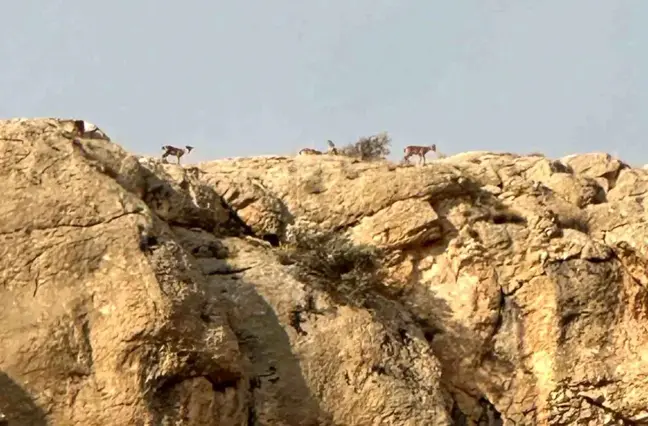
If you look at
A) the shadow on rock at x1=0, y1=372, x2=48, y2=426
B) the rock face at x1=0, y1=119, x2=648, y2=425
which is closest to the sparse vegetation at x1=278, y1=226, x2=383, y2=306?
the rock face at x1=0, y1=119, x2=648, y2=425

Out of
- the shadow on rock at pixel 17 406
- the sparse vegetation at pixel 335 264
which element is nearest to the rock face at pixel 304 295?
the shadow on rock at pixel 17 406

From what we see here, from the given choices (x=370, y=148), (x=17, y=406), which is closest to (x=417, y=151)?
(x=370, y=148)

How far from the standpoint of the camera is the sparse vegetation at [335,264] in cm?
1314

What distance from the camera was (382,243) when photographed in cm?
1497

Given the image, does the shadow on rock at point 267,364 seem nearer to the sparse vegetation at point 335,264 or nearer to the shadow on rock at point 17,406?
the sparse vegetation at point 335,264

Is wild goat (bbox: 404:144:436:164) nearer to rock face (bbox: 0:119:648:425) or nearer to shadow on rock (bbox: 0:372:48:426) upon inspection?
rock face (bbox: 0:119:648:425)

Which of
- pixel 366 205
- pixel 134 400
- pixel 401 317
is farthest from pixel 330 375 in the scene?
pixel 366 205

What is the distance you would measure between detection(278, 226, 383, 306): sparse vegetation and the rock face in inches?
7.2

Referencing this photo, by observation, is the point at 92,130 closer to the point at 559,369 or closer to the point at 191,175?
the point at 191,175

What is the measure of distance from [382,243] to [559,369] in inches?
133

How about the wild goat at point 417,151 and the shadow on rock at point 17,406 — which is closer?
the shadow on rock at point 17,406

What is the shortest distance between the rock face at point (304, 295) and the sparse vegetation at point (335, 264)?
0.18 m

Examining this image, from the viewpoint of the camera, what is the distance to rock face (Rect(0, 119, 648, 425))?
33.7 ft

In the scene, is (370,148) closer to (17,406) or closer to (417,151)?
(417,151)
